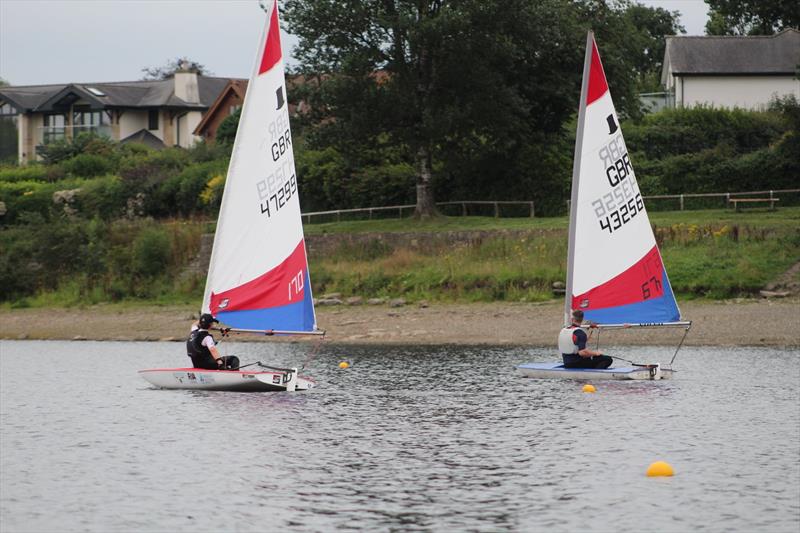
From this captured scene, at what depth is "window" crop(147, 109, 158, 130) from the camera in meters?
103

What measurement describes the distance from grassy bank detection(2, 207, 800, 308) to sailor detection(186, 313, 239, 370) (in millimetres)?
17858

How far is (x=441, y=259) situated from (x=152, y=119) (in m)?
57.7

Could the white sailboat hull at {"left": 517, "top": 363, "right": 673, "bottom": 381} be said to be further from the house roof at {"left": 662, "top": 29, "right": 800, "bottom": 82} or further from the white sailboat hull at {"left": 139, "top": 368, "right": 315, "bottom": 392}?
the house roof at {"left": 662, "top": 29, "right": 800, "bottom": 82}

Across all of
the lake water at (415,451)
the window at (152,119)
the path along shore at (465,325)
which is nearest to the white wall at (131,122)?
the window at (152,119)

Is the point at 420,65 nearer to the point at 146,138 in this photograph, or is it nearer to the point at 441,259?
the point at 441,259

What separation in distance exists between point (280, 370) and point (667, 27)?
9362 cm

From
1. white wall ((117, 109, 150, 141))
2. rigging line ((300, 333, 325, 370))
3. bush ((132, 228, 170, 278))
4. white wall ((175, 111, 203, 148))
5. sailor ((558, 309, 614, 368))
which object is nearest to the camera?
sailor ((558, 309, 614, 368))

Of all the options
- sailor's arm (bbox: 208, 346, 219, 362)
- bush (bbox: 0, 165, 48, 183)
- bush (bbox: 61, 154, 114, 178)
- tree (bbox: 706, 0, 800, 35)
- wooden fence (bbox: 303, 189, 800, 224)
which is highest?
tree (bbox: 706, 0, 800, 35)

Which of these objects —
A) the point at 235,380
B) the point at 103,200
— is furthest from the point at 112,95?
the point at 235,380

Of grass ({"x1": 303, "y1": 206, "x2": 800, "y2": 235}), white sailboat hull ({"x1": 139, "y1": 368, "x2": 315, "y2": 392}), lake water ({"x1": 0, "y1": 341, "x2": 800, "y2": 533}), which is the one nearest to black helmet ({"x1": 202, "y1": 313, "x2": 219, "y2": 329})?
white sailboat hull ({"x1": 139, "y1": 368, "x2": 315, "y2": 392})

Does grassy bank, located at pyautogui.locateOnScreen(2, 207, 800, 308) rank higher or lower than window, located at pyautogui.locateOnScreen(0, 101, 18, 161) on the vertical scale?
lower

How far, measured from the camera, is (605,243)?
32.2 metres

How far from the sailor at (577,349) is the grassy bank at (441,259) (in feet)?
46.7

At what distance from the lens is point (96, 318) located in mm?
51125
